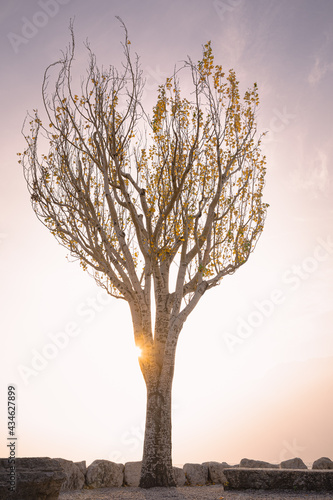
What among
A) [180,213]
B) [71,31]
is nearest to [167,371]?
[180,213]

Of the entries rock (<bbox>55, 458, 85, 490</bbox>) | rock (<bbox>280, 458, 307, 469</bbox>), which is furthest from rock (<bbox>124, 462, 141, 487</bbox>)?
rock (<bbox>280, 458, 307, 469</bbox>)

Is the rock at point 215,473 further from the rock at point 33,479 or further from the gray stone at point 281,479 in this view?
the rock at point 33,479

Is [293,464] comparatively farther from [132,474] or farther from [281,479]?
[132,474]

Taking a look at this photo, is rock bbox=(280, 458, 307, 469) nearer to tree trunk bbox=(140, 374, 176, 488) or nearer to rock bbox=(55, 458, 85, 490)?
tree trunk bbox=(140, 374, 176, 488)

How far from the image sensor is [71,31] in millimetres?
14086

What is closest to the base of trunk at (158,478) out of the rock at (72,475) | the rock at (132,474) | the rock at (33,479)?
the rock at (132,474)

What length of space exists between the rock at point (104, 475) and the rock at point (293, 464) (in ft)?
18.1

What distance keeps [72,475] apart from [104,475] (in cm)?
106

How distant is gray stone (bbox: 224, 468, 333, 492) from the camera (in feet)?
39.0

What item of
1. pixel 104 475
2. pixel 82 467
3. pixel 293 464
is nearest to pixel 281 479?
pixel 293 464

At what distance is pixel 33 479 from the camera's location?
8.63 meters

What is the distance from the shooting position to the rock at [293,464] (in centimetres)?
1553

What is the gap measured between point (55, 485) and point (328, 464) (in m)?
9.91

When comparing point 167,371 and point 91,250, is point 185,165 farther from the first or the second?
point 167,371
